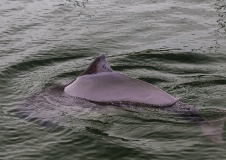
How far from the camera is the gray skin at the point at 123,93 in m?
6.80

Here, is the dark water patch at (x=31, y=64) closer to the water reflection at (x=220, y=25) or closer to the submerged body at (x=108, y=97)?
the submerged body at (x=108, y=97)

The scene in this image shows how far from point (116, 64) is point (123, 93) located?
334 centimetres

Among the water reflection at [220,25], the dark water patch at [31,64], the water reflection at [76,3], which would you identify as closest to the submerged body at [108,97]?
the dark water patch at [31,64]

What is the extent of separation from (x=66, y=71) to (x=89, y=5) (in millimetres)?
7504

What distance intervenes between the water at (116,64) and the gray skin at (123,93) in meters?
0.16

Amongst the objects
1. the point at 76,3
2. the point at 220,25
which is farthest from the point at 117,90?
the point at 76,3

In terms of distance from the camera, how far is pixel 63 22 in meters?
14.4

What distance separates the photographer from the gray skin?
6801 millimetres

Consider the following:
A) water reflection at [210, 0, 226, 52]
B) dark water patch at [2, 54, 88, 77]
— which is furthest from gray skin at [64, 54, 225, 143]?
water reflection at [210, 0, 226, 52]

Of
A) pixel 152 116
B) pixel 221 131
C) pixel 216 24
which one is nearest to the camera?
pixel 221 131

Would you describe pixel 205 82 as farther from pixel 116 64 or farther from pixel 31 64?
pixel 31 64

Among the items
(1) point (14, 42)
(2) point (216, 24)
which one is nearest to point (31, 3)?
(1) point (14, 42)

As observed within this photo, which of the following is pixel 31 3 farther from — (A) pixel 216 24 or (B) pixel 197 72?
(B) pixel 197 72

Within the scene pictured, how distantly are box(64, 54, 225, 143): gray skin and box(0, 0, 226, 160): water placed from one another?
0.52ft
